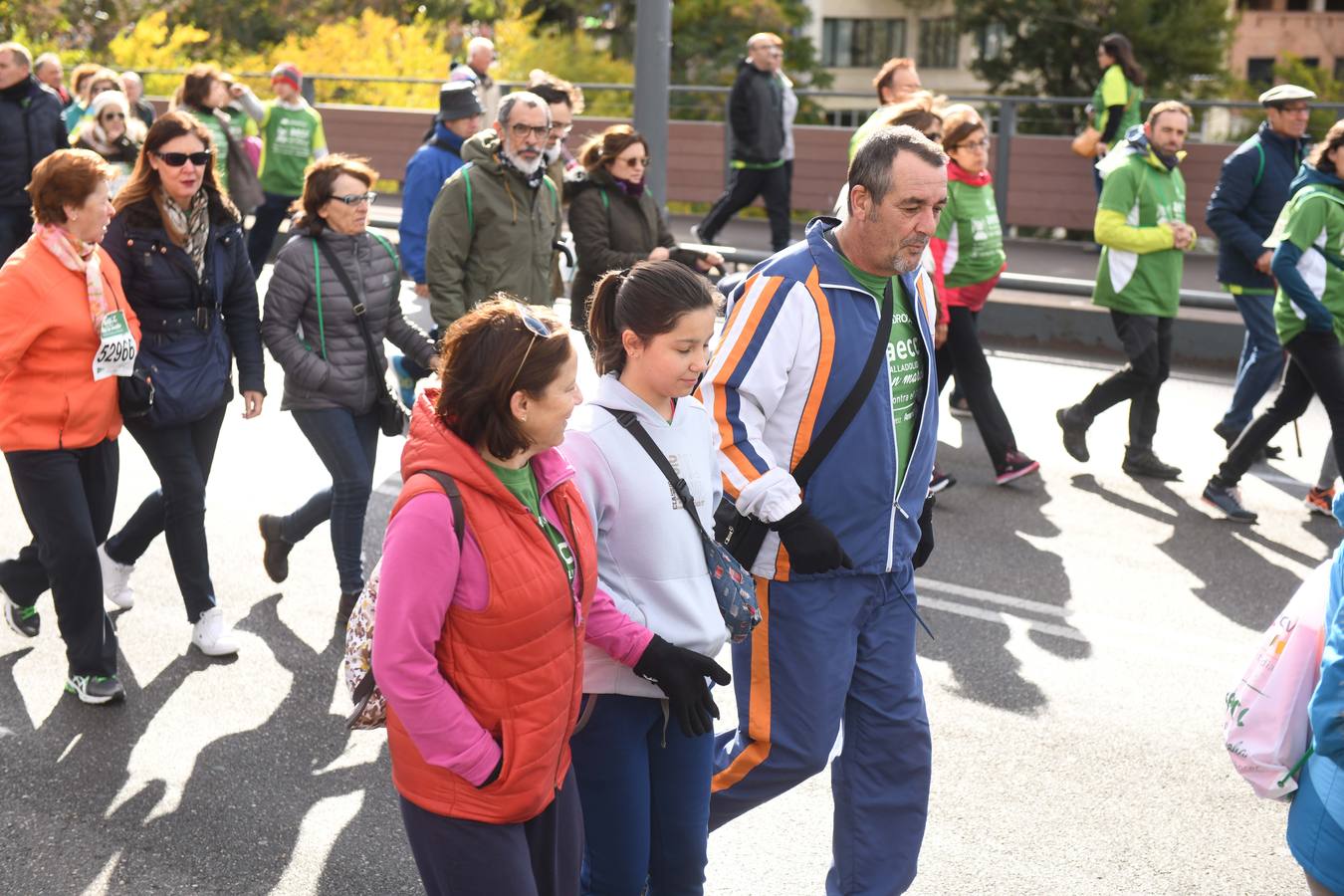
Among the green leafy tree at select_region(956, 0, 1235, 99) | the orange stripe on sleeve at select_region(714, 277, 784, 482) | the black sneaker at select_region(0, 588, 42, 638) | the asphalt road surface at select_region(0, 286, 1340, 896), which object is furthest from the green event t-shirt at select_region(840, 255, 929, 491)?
the green leafy tree at select_region(956, 0, 1235, 99)

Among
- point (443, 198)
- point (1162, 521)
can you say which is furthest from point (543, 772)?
point (1162, 521)

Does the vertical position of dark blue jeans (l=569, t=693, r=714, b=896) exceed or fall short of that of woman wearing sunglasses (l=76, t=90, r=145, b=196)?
it falls short

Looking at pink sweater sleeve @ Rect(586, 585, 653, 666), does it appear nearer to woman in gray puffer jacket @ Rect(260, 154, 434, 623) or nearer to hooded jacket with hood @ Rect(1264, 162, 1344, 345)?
woman in gray puffer jacket @ Rect(260, 154, 434, 623)

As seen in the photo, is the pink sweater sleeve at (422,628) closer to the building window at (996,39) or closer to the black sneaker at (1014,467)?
the black sneaker at (1014,467)

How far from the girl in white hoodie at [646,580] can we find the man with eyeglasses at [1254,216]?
19.2ft

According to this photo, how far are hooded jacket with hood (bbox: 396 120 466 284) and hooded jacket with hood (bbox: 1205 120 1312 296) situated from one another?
4084 millimetres

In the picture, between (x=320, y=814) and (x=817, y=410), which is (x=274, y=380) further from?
(x=817, y=410)

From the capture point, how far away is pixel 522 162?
6801mm

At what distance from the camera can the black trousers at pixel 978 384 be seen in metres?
8.52

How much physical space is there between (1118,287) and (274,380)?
17.8ft

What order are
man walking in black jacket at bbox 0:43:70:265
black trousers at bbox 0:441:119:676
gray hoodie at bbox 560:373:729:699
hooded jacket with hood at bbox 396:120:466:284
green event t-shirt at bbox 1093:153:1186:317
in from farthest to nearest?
man walking in black jacket at bbox 0:43:70:265, green event t-shirt at bbox 1093:153:1186:317, hooded jacket with hood at bbox 396:120:466:284, black trousers at bbox 0:441:119:676, gray hoodie at bbox 560:373:729:699

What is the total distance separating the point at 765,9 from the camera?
33.5 meters

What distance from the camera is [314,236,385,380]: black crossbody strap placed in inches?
240

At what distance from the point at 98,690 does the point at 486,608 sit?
308 cm
